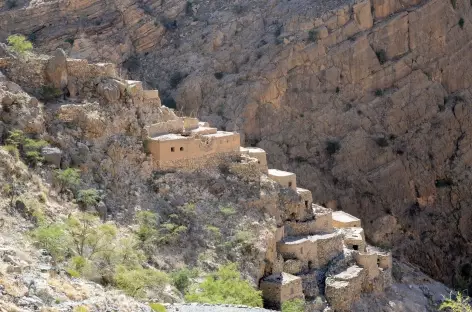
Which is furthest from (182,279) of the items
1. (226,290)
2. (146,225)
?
(146,225)

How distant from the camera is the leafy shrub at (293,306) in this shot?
2750 cm

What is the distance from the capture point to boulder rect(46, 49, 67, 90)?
92.4 feet

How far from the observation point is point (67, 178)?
25047 mm

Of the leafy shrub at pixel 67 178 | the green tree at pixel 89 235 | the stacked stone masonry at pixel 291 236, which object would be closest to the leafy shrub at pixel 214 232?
the stacked stone masonry at pixel 291 236

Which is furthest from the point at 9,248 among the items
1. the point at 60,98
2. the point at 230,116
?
the point at 230,116

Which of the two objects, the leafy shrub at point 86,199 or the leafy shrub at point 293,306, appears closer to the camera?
the leafy shrub at point 86,199

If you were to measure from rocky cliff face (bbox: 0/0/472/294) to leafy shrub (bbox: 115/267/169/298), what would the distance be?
2981 cm

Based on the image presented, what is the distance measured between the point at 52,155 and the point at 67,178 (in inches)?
41.8

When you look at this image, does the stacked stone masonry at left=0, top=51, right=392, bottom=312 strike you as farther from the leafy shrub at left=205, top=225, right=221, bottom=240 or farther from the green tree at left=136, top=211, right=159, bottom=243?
the green tree at left=136, top=211, right=159, bottom=243

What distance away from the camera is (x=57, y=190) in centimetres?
2484

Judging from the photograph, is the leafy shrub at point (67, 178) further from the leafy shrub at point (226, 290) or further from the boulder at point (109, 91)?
the leafy shrub at point (226, 290)

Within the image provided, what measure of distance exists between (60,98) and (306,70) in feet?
97.7

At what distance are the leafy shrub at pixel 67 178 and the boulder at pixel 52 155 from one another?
1.40 feet

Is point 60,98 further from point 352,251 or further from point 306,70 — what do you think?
point 306,70
